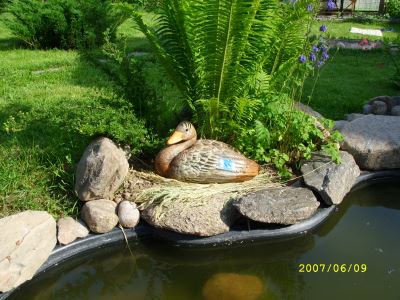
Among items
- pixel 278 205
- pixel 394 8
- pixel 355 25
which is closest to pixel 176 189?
pixel 278 205

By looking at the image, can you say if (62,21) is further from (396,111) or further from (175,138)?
(396,111)

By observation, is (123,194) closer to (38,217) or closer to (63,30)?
(38,217)

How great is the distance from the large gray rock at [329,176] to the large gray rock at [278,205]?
13cm

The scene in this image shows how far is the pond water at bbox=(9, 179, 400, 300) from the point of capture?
10.3 feet

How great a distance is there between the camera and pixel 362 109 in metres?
5.55

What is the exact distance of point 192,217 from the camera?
346 centimetres

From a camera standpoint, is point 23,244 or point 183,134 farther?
point 183,134

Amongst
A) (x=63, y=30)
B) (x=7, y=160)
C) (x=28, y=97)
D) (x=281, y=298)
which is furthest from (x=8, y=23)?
(x=281, y=298)

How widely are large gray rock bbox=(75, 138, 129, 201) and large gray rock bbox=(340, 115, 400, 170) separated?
2093 millimetres

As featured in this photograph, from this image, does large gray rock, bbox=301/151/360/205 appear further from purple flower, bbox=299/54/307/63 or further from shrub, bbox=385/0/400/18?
shrub, bbox=385/0/400/18

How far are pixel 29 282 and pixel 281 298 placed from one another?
171 cm

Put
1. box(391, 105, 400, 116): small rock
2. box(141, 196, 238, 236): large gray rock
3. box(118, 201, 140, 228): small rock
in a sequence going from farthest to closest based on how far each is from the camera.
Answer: box(391, 105, 400, 116): small rock
box(118, 201, 140, 228): small rock
box(141, 196, 238, 236): large gray rock

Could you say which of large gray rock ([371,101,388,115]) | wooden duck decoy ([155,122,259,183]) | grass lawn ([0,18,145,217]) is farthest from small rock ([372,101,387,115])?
grass lawn ([0,18,145,217])

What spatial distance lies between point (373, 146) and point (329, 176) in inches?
28.4
